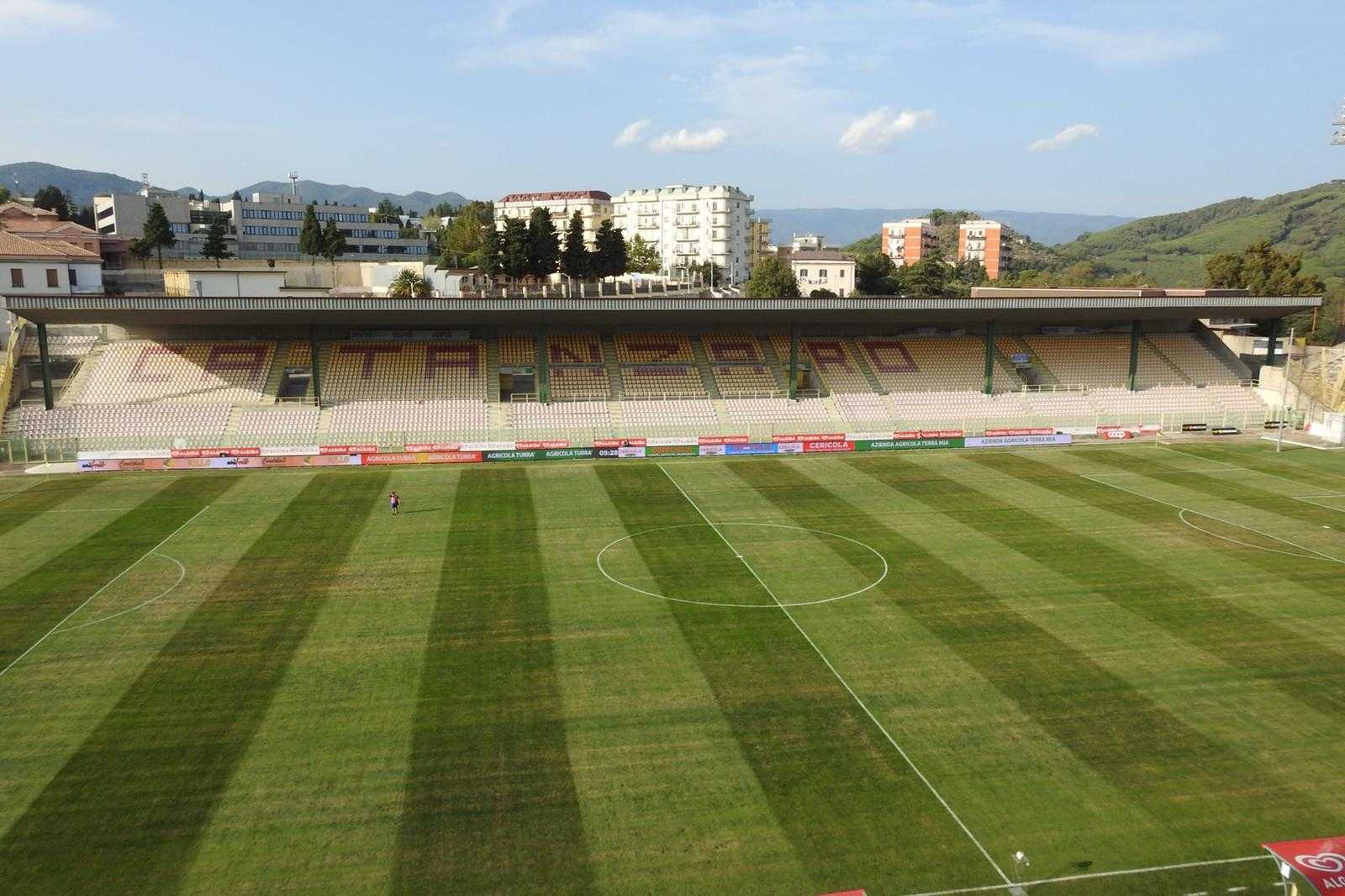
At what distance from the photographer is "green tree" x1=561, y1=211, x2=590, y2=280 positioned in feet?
249

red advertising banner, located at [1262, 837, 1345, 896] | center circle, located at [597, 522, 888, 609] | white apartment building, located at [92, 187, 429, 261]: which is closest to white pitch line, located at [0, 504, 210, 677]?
center circle, located at [597, 522, 888, 609]

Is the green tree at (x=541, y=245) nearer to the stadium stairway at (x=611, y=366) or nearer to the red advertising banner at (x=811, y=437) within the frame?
the stadium stairway at (x=611, y=366)

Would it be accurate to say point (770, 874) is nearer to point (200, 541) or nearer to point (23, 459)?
point (200, 541)

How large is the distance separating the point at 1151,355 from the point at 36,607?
61989mm

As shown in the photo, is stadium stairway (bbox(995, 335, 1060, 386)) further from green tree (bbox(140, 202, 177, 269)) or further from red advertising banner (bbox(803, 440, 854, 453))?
green tree (bbox(140, 202, 177, 269))

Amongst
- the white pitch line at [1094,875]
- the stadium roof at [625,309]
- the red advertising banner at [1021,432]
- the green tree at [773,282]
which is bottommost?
the white pitch line at [1094,875]

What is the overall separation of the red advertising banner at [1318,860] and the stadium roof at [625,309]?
3998 cm

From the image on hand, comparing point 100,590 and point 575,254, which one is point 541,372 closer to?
point 575,254

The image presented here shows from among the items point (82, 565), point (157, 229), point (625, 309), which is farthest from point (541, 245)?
point (82, 565)

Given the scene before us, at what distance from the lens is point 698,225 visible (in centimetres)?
14525

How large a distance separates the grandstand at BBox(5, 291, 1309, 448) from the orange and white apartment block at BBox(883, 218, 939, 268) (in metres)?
124

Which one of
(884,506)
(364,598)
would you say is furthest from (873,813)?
(884,506)

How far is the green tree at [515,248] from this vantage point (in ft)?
238

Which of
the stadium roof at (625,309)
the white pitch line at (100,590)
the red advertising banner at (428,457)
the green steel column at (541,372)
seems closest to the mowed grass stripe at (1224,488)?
the stadium roof at (625,309)
